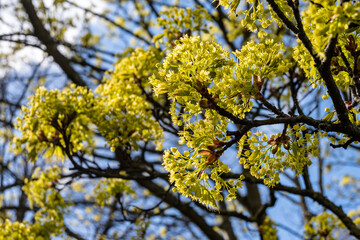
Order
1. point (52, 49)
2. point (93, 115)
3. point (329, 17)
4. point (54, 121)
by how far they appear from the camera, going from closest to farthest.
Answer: point (329, 17)
point (54, 121)
point (93, 115)
point (52, 49)

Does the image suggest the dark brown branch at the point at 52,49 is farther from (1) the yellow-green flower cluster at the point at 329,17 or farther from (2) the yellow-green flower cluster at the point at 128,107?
(1) the yellow-green flower cluster at the point at 329,17

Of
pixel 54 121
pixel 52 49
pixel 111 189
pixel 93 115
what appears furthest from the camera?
pixel 52 49

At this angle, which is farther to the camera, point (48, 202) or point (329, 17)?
point (48, 202)

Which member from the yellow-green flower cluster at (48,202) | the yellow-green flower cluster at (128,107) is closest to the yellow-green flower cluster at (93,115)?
the yellow-green flower cluster at (128,107)

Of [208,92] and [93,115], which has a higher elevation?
[93,115]

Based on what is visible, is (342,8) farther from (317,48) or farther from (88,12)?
(88,12)

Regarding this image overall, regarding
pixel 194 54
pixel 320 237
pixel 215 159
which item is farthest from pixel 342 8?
pixel 320 237

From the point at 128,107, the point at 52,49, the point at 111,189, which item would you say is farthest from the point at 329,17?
the point at 52,49

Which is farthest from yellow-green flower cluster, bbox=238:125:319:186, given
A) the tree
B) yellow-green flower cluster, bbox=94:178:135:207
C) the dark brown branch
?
the dark brown branch

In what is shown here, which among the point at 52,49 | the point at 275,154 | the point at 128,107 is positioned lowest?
the point at 275,154

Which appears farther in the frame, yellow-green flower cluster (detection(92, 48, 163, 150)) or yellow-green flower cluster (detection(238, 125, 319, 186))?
yellow-green flower cluster (detection(92, 48, 163, 150))

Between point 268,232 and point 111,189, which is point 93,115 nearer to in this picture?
point 111,189

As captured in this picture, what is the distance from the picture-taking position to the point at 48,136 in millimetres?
3918

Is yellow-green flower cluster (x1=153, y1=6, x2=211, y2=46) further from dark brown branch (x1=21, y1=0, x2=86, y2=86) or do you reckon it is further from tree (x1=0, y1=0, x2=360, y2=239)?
dark brown branch (x1=21, y1=0, x2=86, y2=86)
